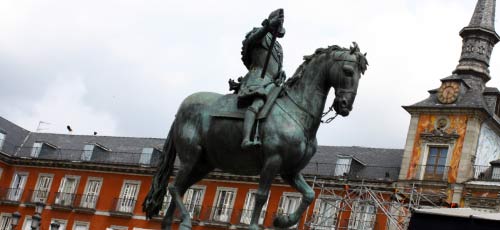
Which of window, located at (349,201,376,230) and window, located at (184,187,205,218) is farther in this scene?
window, located at (184,187,205,218)

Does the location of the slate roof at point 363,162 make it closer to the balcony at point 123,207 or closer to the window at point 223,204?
the window at point 223,204

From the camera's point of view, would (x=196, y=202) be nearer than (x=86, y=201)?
Yes

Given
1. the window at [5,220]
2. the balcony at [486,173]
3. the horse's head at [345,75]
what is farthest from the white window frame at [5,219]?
the horse's head at [345,75]

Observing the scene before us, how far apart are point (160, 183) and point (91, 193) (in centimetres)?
4470

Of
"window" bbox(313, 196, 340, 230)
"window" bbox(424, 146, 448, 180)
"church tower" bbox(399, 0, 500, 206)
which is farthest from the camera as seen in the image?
"window" bbox(424, 146, 448, 180)

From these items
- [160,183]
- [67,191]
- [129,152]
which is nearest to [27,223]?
[67,191]

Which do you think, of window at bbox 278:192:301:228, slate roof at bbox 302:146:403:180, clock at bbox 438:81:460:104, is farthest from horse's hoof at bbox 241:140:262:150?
window at bbox 278:192:301:228

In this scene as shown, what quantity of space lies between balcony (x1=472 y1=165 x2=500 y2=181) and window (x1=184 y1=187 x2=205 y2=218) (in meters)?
15.0

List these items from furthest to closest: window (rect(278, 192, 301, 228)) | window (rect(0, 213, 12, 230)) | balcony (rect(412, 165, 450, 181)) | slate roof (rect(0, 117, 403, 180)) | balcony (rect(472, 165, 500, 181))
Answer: window (rect(0, 213, 12, 230)) → slate roof (rect(0, 117, 403, 180)) → window (rect(278, 192, 301, 228)) → balcony (rect(412, 165, 450, 181)) → balcony (rect(472, 165, 500, 181))

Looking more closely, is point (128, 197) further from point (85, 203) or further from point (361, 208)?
point (361, 208)

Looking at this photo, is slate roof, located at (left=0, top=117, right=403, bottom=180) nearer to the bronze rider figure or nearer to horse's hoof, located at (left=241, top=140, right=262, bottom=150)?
the bronze rider figure

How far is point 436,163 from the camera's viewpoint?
45188 millimetres

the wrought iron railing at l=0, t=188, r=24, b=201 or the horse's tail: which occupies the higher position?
the wrought iron railing at l=0, t=188, r=24, b=201

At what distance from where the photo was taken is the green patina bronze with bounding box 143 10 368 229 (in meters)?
9.80
